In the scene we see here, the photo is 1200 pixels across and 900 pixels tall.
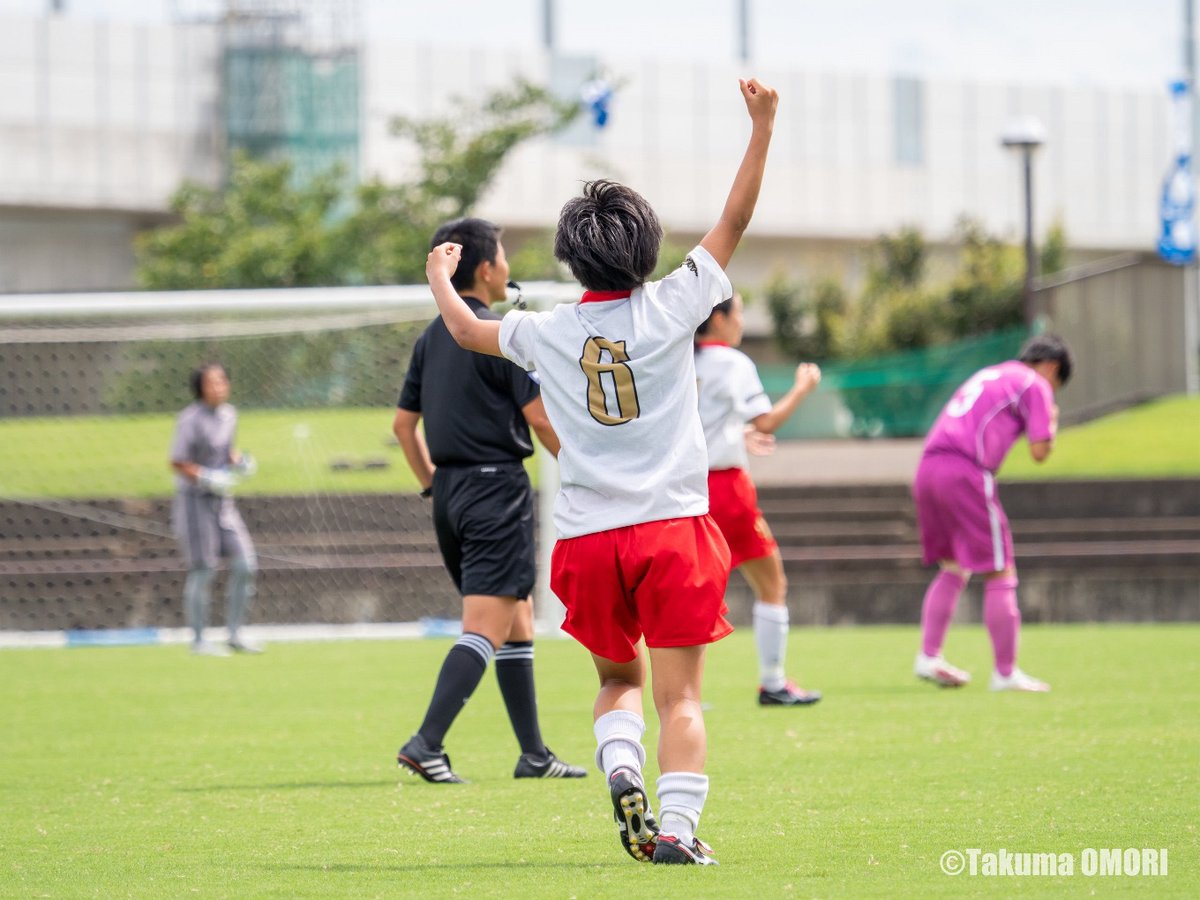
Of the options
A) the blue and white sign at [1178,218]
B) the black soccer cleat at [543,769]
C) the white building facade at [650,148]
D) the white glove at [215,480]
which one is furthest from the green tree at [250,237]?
the black soccer cleat at [543,769]

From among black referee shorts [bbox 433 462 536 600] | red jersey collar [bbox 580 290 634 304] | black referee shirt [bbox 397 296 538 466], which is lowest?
black referee shorts [bbox 433 462 536 600]

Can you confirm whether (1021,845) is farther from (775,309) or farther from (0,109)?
(0,109)

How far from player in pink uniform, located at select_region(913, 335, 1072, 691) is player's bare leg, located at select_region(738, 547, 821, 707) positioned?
42.0 inches

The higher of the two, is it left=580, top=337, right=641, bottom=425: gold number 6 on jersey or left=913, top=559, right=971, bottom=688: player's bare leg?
left=580, top=337, right=641, bottom=425: gold number 6 on jersey

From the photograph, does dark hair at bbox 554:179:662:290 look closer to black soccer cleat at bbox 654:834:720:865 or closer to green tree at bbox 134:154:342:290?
black soccer cleat at bbox 654:834:720:865

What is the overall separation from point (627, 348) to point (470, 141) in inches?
1296

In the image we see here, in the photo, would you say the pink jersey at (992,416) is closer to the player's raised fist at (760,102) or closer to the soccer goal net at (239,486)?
the player's raised fist at (760,102)

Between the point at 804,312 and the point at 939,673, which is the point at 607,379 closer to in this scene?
the point at 939,673

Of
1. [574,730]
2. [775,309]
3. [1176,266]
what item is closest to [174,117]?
[775,309]

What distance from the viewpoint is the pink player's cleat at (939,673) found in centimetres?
952

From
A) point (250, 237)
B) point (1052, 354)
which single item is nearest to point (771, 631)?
point (1052, 354)

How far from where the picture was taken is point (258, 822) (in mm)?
5539

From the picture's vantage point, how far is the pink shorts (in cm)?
920

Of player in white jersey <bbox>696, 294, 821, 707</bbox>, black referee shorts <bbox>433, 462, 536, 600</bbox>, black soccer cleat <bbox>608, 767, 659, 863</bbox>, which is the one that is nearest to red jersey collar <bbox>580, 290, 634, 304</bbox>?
black soccer cleat <bbox>608, 767, 659, 863</bbox>
